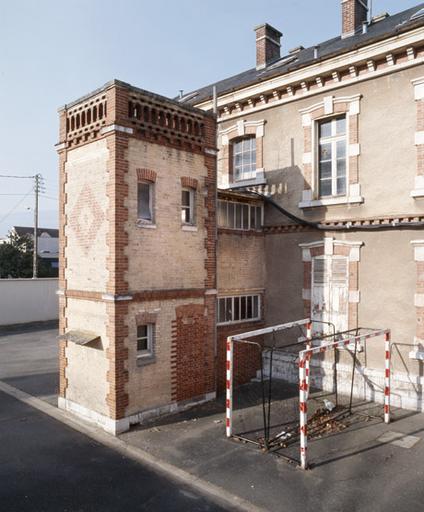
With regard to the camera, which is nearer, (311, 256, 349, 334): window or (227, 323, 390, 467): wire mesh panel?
(227, 323, 390, 467): wire mesh panel

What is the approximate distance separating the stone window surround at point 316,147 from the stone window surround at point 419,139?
62.3 inches

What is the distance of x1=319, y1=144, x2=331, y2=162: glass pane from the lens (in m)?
13.9

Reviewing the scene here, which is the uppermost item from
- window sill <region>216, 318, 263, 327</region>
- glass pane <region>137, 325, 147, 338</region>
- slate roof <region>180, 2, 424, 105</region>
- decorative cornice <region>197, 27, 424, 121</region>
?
slate roof <region>180, 2, 424, 105</region>

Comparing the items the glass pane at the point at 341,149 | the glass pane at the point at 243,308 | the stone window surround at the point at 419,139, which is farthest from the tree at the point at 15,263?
the stone window surround at the point at 419,139

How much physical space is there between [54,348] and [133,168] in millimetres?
12891

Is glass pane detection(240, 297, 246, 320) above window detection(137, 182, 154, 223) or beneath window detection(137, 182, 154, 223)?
beneath

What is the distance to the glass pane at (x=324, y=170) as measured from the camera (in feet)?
45.5

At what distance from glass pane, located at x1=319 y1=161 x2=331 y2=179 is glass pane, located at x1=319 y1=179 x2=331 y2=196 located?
0.61 feet

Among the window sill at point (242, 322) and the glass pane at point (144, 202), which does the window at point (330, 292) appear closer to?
the window sill at point (242, 322)

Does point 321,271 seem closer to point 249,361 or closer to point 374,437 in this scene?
point 249,361

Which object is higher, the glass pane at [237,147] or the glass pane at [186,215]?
the glass pane at [237,147]

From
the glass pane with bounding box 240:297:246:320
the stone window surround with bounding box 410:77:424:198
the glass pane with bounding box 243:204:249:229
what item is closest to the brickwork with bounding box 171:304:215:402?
the glass pane with bounding box 240:297:246:320

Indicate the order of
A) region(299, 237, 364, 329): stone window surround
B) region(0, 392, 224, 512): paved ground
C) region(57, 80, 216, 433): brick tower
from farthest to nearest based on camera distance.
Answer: region(299, 237, 364, 329): stone window surround → region(57, 80, 216, 433): brick tower → region(0, 392, 224, 512): paved ground

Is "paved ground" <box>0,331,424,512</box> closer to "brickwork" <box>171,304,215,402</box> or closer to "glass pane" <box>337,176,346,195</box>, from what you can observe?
"brickwork" <box>171,304,215,402</box>
